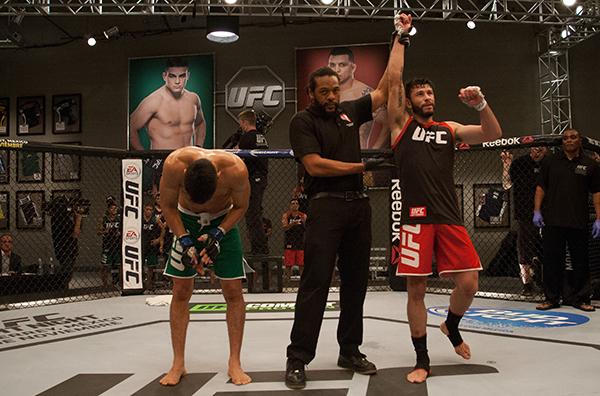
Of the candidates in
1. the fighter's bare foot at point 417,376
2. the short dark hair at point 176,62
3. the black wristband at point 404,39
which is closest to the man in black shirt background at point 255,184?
the black wristband at point 404,39

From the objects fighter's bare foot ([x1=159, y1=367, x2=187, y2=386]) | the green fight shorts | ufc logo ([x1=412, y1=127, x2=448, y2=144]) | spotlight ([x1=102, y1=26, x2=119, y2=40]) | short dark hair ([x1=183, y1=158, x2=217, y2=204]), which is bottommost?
fighter's bare foot ([x1=159, y1=367, x2=187, y2=386])

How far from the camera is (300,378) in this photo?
96.7 inches

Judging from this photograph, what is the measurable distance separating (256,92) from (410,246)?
30.3ft

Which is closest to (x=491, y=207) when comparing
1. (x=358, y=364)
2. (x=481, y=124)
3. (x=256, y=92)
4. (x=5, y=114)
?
(x=256, y=92)

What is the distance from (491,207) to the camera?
10211 millimetres

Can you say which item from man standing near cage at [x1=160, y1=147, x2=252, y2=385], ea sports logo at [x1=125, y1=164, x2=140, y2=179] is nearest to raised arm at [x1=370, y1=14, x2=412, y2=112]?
man standing near cage at [x1=160, y1=147, x2=252, y2=385]

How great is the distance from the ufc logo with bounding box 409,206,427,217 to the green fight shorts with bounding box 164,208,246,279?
2.98ft

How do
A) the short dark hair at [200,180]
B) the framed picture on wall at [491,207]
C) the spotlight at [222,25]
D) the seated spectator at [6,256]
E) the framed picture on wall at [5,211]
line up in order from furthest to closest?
1. the framed picture on wall at [5,211]
2. the framed picture on wall at [491,207]
3. the spotlight at [222,25]
4. the seated spectator at [6,256]
5. the short dark hair at [200,180]

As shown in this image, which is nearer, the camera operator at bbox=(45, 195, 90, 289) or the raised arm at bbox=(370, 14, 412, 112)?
the raised arm at bbox=(370, 14, 412, 112)

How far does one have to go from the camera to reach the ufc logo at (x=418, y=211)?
2.69 metres

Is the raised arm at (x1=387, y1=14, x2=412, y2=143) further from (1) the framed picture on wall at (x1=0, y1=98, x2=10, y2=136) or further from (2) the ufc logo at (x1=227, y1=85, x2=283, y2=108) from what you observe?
(1) the framed picture on wall at (x1=0, y1=98, x2=10, y2=136)

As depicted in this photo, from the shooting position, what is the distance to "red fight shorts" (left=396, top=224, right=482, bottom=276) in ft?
8.72

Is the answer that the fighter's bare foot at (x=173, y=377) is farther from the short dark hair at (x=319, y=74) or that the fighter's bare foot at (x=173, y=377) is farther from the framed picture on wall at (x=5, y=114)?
the framed picture on wall at (x=5, y=114)

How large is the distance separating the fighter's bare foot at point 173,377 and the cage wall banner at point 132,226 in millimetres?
3172
